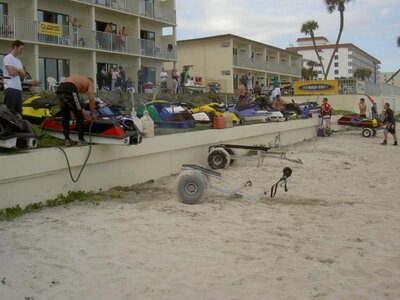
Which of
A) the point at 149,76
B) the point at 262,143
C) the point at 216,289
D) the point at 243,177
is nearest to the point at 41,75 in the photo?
the point at 149,76

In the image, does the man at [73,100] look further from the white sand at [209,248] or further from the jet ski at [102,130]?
the white sand at [209,248]

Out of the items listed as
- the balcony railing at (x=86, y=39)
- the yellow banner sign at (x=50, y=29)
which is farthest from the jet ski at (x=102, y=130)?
the yellow banner sign at (x=50, y=29)

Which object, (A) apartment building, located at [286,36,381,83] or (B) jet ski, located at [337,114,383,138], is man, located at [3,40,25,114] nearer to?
(B) jet ski, located at [337,114,383,138]

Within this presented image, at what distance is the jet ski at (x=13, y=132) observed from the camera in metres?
7.08

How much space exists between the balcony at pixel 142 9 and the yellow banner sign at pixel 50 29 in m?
2.93

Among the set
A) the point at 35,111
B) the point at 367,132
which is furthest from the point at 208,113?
the point at 367,132

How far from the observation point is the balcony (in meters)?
29.5

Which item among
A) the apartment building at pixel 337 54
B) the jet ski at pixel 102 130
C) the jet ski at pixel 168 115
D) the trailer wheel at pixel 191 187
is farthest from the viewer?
the apartment building at pixel 337 54

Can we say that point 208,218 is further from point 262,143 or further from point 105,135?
point 262,143

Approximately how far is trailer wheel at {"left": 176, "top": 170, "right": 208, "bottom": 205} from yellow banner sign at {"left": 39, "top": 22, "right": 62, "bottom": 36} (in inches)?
774

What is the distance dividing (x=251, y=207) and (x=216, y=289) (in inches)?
139

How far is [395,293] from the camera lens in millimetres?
4387

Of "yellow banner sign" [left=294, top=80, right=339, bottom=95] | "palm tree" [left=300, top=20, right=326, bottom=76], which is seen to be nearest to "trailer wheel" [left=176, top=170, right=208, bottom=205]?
"yellow banner sign" [left=294, top=80, right=339, bottom=95]

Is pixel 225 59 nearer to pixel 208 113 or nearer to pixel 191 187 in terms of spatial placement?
pixel 208 113
